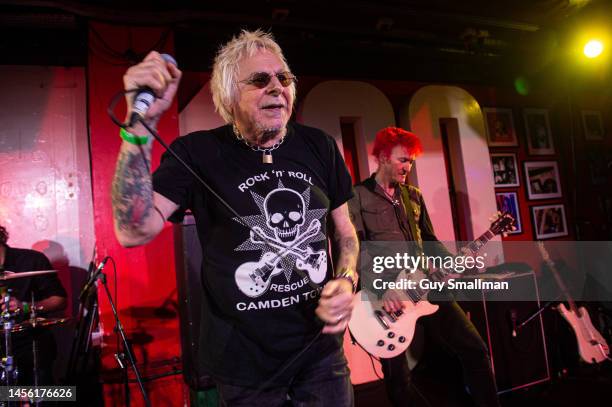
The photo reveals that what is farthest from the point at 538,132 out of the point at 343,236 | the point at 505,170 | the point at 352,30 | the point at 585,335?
the point at 343,236

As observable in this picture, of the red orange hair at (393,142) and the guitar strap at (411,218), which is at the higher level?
the red orange hair at (393,142)

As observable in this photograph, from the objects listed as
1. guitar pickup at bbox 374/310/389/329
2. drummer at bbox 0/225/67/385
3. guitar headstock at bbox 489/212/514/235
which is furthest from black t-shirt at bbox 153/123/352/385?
guitar headstock at bbox 489/212/514/235

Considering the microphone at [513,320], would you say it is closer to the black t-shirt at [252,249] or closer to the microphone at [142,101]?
the black t-shirt at [252,249]

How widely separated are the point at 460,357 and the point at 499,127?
12.7 feet

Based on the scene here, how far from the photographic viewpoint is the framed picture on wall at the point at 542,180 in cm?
599

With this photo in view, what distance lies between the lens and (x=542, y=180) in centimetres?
610

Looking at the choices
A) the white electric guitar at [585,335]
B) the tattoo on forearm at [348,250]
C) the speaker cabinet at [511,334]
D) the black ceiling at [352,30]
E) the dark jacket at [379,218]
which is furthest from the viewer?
the white electric guitar at [585,335]

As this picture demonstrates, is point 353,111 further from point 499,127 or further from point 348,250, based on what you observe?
point 348,250

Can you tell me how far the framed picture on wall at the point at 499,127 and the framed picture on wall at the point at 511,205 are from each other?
0.74 m

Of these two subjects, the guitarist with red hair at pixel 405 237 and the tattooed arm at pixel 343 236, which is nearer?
the tattooed arm at pixel 343 236

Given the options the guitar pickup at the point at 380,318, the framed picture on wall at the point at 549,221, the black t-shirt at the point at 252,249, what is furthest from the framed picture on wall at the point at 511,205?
the black t-shirt at the point at 252,249

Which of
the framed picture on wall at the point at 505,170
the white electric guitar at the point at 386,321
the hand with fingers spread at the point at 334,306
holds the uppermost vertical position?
the framed picture on wall at the point at 505,170

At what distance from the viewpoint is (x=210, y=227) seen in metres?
1.58

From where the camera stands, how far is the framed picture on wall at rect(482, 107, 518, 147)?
229 inches
